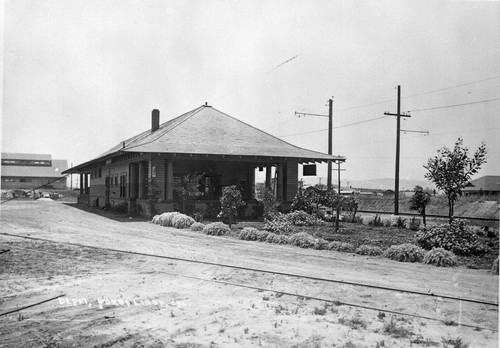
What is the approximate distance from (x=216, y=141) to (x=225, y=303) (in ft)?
62.5

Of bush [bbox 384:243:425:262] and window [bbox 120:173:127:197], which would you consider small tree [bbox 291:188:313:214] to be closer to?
Result: bush [bbox 384:243:425:262]

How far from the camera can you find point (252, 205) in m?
23.9

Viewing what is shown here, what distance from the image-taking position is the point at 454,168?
1310 centimetres

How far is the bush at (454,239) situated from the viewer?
11.1 metres

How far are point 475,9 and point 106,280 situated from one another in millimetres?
8263

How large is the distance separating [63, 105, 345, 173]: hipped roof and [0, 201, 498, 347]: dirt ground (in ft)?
37.6

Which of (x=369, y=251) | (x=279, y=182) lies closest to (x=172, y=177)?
(x=279, y=182)

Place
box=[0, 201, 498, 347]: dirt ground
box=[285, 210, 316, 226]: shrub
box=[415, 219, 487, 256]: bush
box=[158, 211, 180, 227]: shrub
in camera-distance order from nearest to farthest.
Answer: box=[0, 201, 498, 347]: dirt ground → box=[415, 219, 487, 256]: bush → box=[158, 211, 180, 227]: shrub → box=[285, 210, 316, 226]: shrub

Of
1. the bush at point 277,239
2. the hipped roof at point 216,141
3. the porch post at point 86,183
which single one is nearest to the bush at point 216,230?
the bush at point 277,239

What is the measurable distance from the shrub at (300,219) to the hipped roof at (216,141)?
4.05m

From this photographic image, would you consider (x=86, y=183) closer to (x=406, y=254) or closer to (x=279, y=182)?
(x=279, y=182)

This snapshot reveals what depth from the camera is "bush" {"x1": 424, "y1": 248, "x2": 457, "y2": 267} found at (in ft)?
32.6

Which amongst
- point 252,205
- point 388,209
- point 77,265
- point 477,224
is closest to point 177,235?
point 77,265

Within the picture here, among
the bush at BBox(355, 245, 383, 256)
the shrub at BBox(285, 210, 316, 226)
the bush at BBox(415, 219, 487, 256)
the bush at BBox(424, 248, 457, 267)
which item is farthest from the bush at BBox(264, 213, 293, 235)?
the bush at BBox(424, 248, 457, 267)
